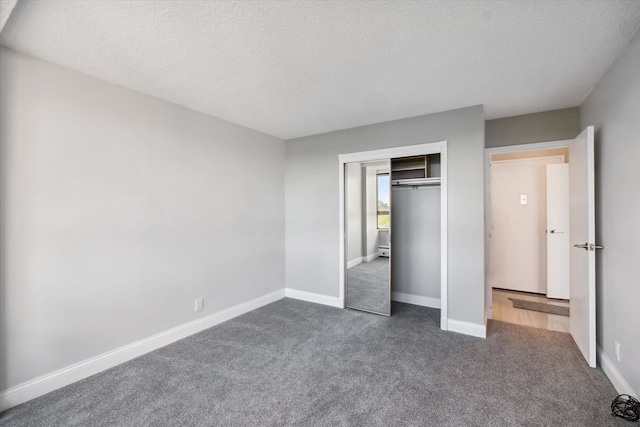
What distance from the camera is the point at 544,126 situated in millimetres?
3324

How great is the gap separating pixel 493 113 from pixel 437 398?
3.06 meters

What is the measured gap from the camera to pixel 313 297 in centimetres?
425

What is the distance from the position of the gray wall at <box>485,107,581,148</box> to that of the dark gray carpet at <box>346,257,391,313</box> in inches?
82.0

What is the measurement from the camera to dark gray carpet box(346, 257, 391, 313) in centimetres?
376

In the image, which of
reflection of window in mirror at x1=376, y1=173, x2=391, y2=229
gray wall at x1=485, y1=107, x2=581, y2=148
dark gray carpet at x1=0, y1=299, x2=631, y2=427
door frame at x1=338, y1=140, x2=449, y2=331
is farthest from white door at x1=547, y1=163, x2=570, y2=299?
reflection of window in mirror at x1=376, y1=173, x2=391, y2=229

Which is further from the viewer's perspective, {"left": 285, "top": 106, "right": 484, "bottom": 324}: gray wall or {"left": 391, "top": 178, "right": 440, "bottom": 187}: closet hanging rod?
{"left": 391, "top": 178, "right": 440, "bottom": 187}: closet hanging rod

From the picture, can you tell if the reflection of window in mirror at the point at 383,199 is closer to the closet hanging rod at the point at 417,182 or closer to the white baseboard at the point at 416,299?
the closet hanging rod at the point at 417,182

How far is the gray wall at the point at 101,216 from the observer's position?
2.05m

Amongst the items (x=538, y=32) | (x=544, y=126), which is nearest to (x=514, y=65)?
Result: (x=538, y=32)

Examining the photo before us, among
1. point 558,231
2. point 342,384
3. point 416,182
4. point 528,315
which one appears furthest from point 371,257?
point 558,231

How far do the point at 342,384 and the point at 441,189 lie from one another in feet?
7.56

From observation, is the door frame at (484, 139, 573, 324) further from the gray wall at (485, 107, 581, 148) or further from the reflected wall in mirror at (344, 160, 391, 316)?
the reflected wall in mirror at (344, 160, 391, 316)

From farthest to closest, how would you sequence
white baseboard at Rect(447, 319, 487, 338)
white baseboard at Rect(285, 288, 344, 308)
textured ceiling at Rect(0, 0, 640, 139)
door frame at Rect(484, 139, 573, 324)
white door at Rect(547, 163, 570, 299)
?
1. white door at Rect(547, 163, 570, 299)
2. white baseboard at Rect(285, 288, 344, 308)
3. door frame at Rect(484, 139, 573, 324)
4. white baseboard at Rect(447, 319, 487, 338)
5. textured ceiling at Rect(0, 0, 640, 139)

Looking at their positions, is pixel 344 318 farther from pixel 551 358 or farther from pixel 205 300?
pixel 551 358
